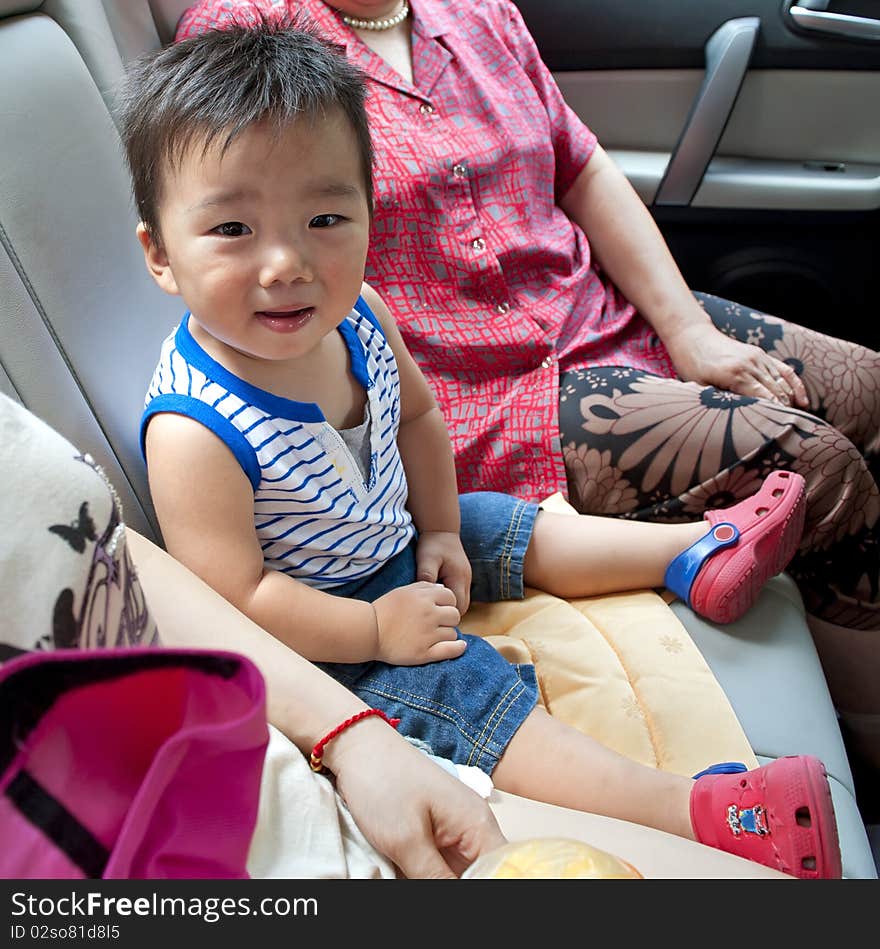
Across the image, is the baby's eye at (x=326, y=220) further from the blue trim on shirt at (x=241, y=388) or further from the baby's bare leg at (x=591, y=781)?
the baby's bare leg at (x=591, y=781)

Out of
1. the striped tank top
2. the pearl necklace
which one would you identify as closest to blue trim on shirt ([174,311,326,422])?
the striped tank top

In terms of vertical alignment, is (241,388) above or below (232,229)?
below

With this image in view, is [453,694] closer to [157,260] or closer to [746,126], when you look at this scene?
[157,260]

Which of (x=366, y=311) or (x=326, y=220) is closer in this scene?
(x=326, y=220)

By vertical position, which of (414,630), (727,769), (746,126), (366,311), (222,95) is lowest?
(727,769)

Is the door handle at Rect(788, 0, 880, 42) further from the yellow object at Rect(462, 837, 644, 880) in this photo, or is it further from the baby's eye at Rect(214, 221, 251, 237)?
the yellow object at Rect(462, 837, 644, 880)

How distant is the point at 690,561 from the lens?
0.97 meters

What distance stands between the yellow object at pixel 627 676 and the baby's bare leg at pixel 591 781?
5 centimetres

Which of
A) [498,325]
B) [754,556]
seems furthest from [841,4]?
[754,556]

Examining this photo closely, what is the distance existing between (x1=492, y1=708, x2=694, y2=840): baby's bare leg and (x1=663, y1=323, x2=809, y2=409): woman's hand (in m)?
0.57

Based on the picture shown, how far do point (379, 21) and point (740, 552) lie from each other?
0.79m

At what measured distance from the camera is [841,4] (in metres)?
1.50

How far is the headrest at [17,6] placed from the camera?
2.60 ft

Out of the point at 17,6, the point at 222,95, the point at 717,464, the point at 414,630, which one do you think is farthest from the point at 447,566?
the point at 17,6
